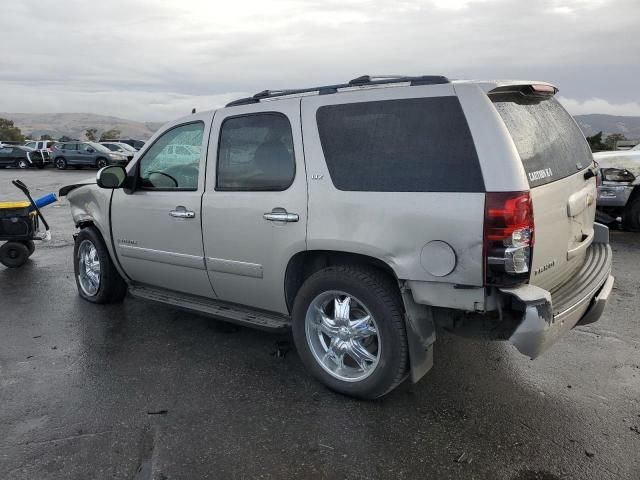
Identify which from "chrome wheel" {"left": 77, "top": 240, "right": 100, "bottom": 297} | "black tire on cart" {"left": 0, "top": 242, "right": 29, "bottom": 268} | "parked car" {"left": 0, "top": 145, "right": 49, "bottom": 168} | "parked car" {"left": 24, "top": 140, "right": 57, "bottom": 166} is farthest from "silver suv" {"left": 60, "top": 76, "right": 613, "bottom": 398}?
"parked car" {"left": 24, "top": 140, "right": 57, "bottom": 166}

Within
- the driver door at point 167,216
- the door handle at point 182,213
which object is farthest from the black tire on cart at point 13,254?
the door handle at point 182,213

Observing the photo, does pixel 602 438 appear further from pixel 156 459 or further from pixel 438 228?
pixel 156 459

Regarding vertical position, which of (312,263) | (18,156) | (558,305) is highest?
(312,263)

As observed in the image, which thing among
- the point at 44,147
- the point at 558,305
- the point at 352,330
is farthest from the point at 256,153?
the point at 44,147

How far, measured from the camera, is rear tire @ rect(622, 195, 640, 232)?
866cm

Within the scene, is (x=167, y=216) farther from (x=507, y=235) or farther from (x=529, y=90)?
(x=529, y=90)

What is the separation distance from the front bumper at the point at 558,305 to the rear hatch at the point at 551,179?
0.08 metres

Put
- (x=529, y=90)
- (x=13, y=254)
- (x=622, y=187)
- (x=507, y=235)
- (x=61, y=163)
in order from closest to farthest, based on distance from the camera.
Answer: (x=507, y=235), (x=529, y=90), (x=13, y=254), (x=622, y=187), (x=61, y=163)

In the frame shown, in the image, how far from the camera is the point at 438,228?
9.71ft

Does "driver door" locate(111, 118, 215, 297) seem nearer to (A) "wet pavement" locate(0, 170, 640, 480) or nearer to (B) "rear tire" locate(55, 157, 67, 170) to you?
(A) "wet pavement" locate(0, 170, 640, 480)

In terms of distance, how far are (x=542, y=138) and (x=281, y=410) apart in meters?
2.28

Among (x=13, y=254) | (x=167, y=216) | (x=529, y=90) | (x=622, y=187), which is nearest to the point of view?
(x=529, y=90)

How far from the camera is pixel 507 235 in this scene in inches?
111

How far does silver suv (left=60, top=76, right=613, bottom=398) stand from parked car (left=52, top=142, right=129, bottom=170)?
2834 cm
